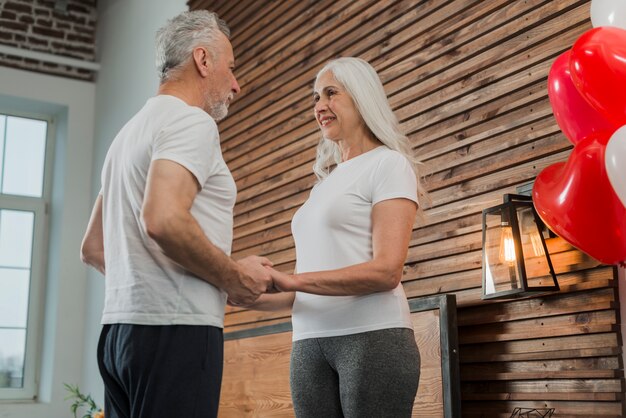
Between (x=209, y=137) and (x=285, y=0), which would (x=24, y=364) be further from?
(x=209, y=137)

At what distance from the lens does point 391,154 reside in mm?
1900

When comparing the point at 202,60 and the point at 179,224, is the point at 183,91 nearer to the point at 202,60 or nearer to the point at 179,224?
the point at 202,60

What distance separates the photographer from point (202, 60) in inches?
68.3

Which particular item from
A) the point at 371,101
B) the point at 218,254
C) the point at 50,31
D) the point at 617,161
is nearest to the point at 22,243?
the point at 50,31

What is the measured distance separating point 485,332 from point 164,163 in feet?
4.88

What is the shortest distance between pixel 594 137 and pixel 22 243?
5.72 meters

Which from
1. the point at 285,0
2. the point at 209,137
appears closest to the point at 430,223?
the point at 209,137

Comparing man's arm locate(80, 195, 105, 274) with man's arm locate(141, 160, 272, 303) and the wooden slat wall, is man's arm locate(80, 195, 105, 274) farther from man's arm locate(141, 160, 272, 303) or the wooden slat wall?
the wooden slat wall

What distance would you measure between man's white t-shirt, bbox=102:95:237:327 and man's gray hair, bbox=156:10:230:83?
0.42 feet

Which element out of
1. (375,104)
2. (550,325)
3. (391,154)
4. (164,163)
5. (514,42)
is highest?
(514,42)

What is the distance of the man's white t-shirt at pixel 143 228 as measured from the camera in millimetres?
1488

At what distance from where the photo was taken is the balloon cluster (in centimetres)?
165

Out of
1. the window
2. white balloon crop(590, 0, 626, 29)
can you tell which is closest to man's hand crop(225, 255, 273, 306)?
white balloon crop(590, 0, 626, 29)

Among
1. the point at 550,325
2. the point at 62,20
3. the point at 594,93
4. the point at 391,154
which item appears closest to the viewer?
the point at 594,93
